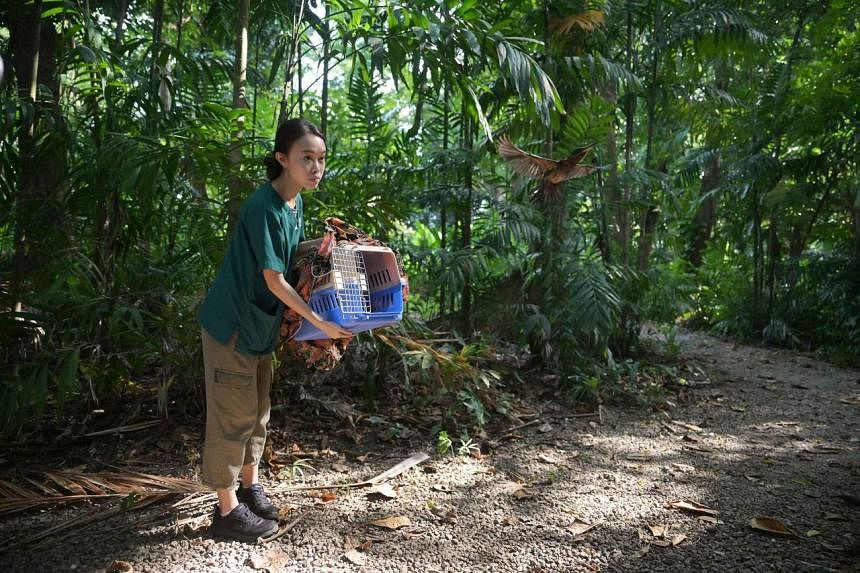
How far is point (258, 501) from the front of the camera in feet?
7.85

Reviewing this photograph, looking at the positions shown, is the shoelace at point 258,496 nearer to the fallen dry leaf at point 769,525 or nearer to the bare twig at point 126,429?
the bare twig at point 126,429

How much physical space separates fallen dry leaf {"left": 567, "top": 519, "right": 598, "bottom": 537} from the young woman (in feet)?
3.74

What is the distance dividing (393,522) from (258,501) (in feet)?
1.75

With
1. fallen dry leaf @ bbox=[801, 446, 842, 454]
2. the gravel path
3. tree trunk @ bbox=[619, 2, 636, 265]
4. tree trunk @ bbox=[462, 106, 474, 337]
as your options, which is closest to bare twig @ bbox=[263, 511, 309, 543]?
the gravel path

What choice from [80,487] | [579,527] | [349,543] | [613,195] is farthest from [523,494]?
[613,195]

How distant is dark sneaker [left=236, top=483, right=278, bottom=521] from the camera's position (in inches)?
93.3

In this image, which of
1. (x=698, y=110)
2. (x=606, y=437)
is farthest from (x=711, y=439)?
(x=698, y=110)

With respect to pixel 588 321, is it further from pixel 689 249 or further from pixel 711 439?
pixel 689 249

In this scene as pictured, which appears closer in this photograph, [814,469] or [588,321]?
[814,469]

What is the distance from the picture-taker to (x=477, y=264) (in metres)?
4.22

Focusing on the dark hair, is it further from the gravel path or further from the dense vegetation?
the gravel path

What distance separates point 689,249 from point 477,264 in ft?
25.6

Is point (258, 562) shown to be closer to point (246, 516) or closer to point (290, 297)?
point (246, 516)

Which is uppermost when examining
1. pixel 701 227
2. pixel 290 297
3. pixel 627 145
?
pixel 627 145
